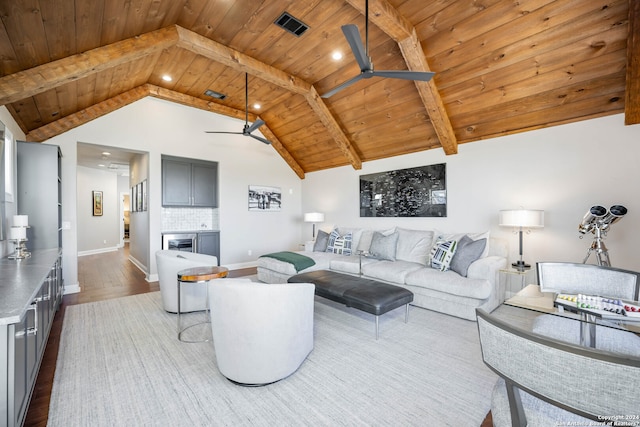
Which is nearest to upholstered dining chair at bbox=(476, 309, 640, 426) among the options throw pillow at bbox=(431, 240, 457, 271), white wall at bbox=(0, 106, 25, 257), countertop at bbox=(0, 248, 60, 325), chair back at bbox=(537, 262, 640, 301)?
chair back at bbox=(537, 262, 640, 301)

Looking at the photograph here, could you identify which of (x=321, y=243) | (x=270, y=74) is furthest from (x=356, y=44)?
(x=321, y=243)

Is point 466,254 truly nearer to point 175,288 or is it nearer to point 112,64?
point 175,288

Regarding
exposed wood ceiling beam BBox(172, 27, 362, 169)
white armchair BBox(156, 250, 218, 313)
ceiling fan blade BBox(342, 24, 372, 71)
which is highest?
exposed wood ceiling beam BBox(172, 27, 362, 169)

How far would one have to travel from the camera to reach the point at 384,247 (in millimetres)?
4746

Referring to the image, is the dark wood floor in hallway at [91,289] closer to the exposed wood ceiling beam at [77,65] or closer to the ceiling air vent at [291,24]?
the exposed wood ceiling beam at [77,65]

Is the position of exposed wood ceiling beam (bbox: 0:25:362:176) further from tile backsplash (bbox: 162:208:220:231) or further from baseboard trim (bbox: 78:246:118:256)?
baseboard trim (bbox: 78:246:118:256)

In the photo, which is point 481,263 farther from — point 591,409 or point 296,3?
point 296,3

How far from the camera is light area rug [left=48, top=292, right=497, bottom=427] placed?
174 centimetres

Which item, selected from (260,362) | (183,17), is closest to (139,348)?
(260,362)

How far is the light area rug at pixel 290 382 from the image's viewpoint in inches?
68.5

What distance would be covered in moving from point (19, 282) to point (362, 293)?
271 centimetres

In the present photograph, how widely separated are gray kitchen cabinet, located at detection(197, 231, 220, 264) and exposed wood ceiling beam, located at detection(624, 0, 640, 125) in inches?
261

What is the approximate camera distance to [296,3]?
2.99 metres

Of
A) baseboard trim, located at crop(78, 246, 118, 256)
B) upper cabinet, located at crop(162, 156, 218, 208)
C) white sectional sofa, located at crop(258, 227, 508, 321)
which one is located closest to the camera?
white sectional sofa, located at crop(258, 227, 508, 321)
